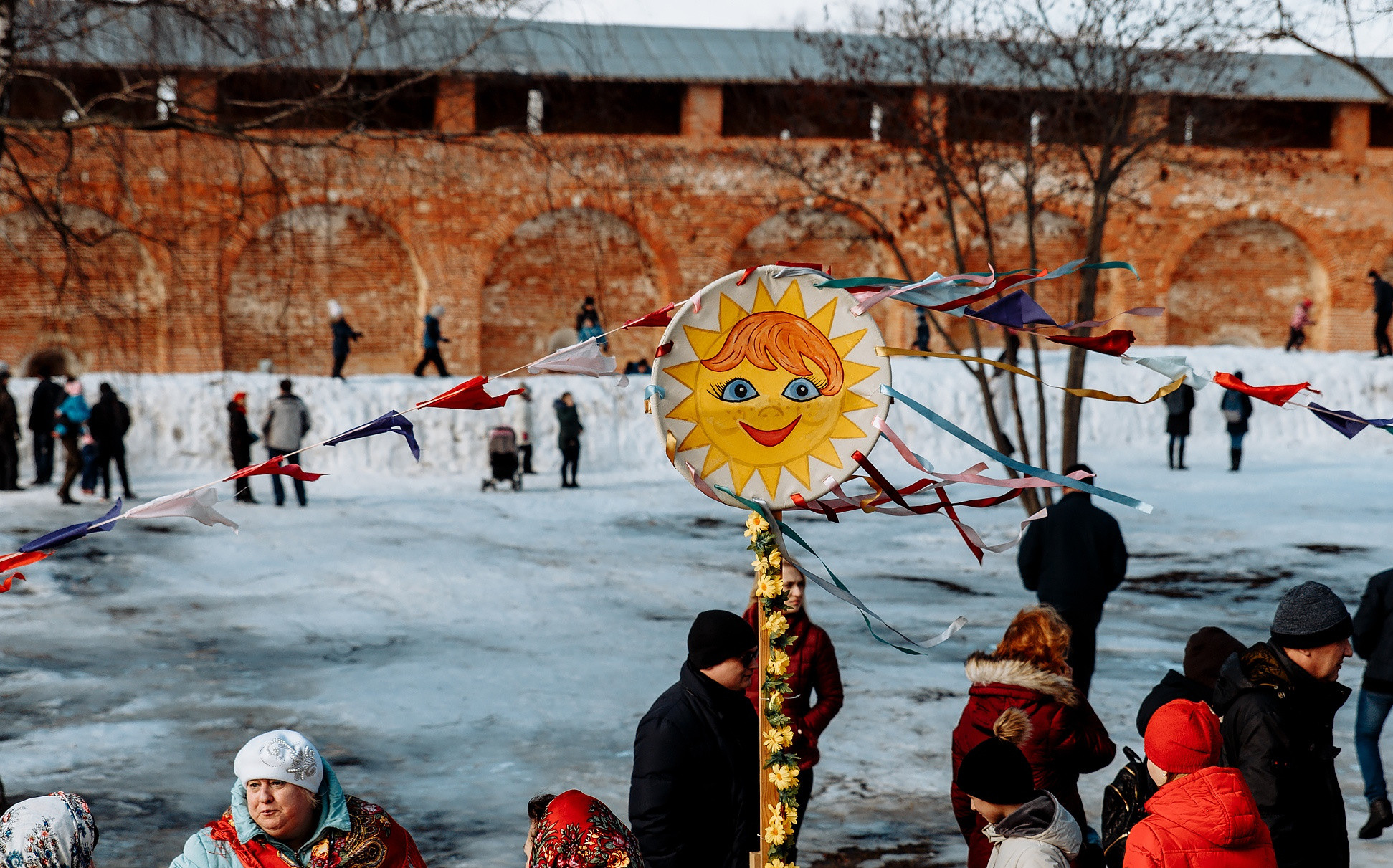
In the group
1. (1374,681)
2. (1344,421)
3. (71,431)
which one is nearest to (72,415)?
(71,431)

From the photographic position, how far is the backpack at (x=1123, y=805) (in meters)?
3.68

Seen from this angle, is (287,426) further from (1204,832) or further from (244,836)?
(1204,832)

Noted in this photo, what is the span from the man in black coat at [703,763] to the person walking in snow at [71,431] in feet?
45.4

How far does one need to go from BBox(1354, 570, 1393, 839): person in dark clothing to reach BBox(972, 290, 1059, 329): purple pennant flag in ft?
10.3

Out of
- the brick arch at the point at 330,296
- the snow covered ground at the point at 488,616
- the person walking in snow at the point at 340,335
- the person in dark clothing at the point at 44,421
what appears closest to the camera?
the snow covered ground at the point at 488,616

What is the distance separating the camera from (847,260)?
27.6m

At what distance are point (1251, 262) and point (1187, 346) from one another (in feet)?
7.80

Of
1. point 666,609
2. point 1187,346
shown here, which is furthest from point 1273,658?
point 1187,346

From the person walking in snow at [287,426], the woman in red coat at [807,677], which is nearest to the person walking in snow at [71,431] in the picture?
the person walking in snow at [287,426]

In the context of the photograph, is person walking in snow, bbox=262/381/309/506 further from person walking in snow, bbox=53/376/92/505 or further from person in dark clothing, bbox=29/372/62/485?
person in dark clothing, bbox=29/372/62/485

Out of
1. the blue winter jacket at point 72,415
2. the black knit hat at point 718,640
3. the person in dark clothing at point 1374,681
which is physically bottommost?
the person in dark clothing at point 1374,681

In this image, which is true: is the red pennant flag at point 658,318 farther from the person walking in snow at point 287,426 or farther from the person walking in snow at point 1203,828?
the person walking in snow at point 287,426

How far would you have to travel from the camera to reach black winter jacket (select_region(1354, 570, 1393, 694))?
5738mm

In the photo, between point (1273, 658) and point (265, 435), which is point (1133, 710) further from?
point (265, 435)
